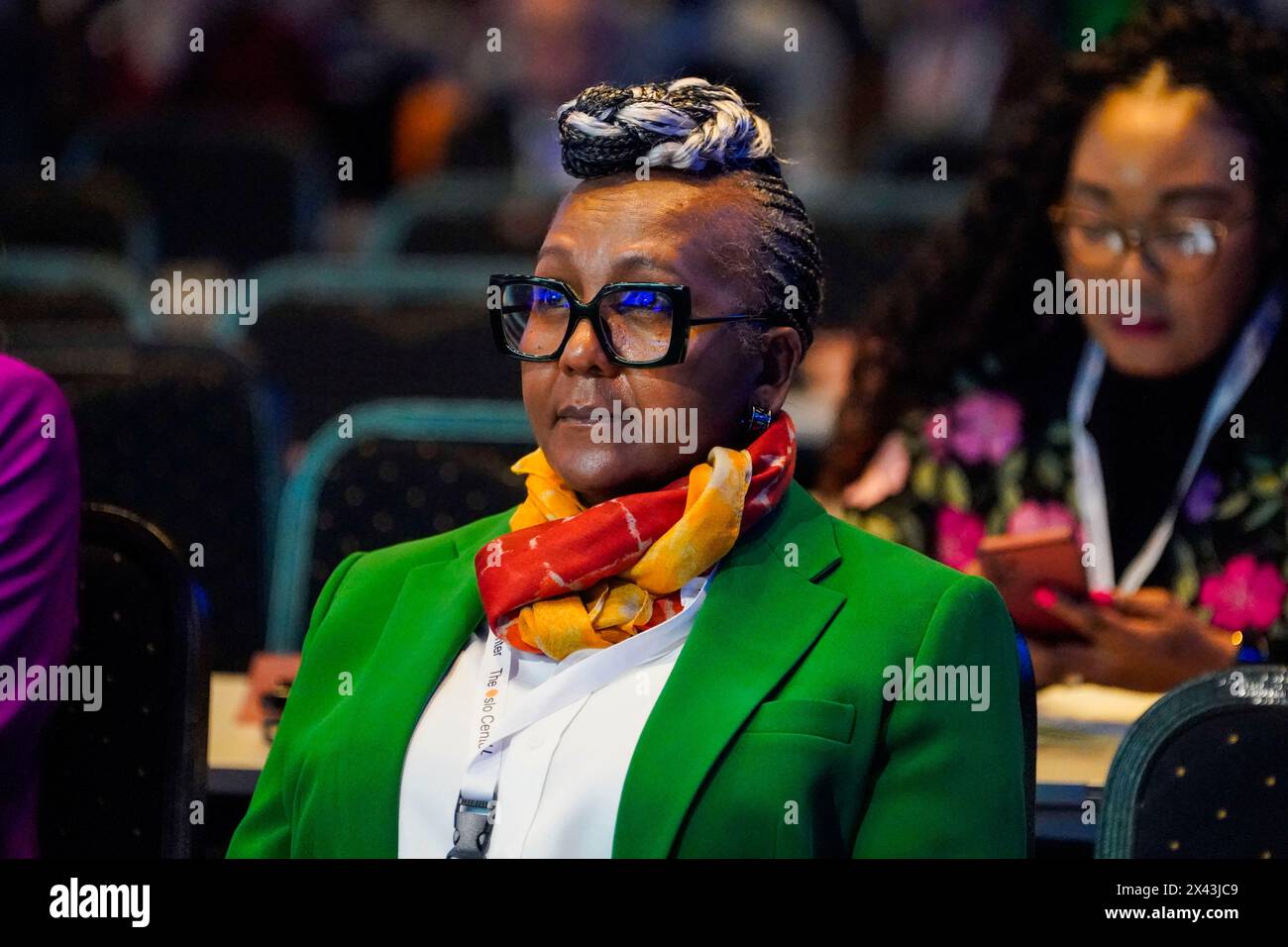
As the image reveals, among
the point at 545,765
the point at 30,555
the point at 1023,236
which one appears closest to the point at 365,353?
the point at 1023,236

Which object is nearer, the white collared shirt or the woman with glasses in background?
the white collared shirt

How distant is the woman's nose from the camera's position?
2.06 meters

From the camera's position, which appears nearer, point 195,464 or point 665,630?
point 665,630

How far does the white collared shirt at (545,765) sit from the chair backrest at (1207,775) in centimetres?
52

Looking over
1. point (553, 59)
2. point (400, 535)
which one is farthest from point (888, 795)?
point (553, 59)

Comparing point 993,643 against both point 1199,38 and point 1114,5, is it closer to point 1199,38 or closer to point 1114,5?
point 1199,38

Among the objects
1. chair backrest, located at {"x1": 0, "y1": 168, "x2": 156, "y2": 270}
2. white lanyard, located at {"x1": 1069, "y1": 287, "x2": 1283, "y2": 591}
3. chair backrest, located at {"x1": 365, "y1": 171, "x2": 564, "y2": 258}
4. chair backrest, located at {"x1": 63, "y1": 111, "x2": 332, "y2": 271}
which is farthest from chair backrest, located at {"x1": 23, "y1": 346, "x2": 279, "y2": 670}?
chair backrest, located at {"x1": 63, "y1": 111, "x2": 332, "y2": 271}

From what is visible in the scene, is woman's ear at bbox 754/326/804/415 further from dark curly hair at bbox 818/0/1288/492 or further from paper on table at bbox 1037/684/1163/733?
dark curly hair at bbox 818/0/1288/492

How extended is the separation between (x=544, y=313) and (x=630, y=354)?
0.39 feet

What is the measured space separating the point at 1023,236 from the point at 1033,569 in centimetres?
116

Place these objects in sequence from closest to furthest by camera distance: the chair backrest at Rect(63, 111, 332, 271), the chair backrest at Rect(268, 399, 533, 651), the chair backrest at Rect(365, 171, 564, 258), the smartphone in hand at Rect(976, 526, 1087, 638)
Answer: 1. the smartphone in hand at Rect(976, 526, 1087, 638)
2. the chair backrest at Rect(268, 399, 533, 651)
3. the chair backrest at Rect(365, 171, 564, 258)
4. the chair backrest at Rect(63, 111, 332, 271)

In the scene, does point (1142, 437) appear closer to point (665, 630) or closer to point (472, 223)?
A: point (665, 630)

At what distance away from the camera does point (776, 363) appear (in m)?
2.17

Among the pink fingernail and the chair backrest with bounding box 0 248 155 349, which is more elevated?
the chair backrest with bounding box 0 248 155 349
